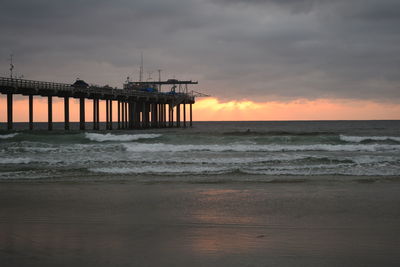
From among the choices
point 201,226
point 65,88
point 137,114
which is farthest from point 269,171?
point 137,114

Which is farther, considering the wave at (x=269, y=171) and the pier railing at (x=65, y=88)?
the pier railing at (x=65, y=88)

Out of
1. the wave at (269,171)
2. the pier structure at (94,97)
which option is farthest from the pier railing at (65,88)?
the wave at (269,171)

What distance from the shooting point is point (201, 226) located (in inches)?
210

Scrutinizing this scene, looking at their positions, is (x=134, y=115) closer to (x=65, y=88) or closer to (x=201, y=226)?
(x=65, y=88)

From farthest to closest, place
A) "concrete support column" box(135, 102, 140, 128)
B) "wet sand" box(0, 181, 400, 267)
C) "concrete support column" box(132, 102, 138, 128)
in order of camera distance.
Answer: "concrete support column" box(135, 102, 140, 128) < "concrete support column" box(132, 102, 138, 128) < "wet sand" box(0, 181, 400, 267)

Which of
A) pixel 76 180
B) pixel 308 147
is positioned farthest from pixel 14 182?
pixel 308 147

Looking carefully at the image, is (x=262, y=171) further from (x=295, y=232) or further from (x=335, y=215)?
(x=295, y=232)

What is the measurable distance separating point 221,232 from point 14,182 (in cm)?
660

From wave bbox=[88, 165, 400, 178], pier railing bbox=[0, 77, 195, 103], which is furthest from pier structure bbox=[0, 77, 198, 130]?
wave bbox=[88, 165, 400, 178]

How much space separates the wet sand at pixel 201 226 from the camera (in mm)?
4070

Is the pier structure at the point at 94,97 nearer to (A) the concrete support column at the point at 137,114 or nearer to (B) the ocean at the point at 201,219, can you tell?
(A) the concrete support column at the point at 137,114

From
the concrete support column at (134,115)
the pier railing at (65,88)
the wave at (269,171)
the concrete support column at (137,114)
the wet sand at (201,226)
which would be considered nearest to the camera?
the wet sand at (201,226)

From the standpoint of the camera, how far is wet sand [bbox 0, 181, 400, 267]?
13.4ft

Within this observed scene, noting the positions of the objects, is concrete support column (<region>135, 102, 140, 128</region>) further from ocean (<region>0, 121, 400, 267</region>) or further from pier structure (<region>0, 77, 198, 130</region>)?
ocean (<region>0, 121, 400, 267</region>)
